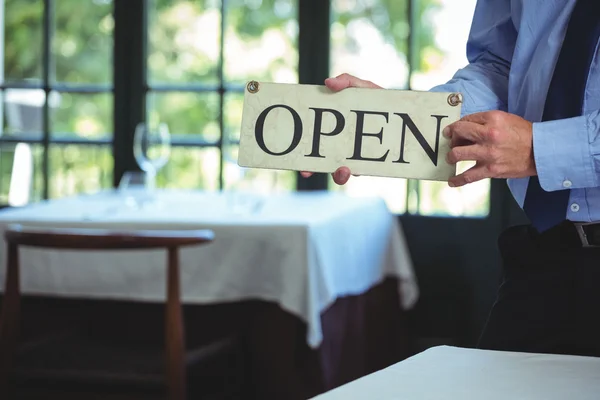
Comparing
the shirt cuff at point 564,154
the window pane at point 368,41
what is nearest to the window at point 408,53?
the window pane at point 368,41

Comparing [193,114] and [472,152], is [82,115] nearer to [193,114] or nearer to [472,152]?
[193,114]

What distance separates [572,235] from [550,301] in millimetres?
95

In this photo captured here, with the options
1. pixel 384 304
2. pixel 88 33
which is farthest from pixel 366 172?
pixel 88 33

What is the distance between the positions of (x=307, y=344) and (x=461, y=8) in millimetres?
1588

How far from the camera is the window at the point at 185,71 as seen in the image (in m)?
3.40

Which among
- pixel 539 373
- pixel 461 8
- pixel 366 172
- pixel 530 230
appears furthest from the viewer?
pixel 461 8

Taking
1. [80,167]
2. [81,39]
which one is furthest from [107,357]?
[81,39]

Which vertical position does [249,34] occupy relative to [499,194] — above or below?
above

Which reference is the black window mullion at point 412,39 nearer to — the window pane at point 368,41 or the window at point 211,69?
the window pane at point 368,41

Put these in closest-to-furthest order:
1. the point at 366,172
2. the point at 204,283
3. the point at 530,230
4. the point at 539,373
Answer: the point at 539,373, the point at 366,172, the point at 530,230, the point at 204,283

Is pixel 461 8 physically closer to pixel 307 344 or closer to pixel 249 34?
pixel 249 34

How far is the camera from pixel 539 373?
85 centimetres

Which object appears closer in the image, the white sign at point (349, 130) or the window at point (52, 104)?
the white sign at point (349, 130)

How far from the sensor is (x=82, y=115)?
12.0 ft
